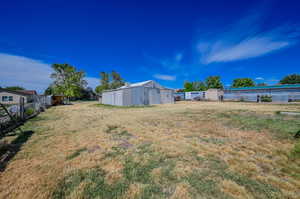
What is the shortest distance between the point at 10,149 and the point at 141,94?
45.1ft

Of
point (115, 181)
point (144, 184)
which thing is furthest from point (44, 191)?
point (144, 184)

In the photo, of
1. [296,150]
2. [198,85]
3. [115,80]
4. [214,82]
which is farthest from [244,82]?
[296,150]

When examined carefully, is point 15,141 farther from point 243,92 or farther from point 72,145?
point 243,92

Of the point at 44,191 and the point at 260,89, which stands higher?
the point at 260,89

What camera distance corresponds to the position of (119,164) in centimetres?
244

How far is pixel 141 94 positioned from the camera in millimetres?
16484

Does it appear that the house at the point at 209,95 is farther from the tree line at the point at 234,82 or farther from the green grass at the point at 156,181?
the green grass at the point at 156,181

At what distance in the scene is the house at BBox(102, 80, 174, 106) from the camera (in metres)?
15.3

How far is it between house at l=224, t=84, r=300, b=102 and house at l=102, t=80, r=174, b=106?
55.3ft

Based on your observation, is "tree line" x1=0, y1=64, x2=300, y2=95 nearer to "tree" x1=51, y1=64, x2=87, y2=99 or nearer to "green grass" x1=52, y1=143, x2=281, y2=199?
"tree" x1=51, y1=64, x2=87, y2=99

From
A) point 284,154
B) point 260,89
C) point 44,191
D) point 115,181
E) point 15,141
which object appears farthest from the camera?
point 260,89

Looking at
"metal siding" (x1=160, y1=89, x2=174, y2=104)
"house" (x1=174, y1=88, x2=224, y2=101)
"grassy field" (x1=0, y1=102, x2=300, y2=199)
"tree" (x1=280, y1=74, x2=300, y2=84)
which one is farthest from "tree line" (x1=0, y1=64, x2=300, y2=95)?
"grassy field" (x1=0, y1=102, x2=300, y2=199)

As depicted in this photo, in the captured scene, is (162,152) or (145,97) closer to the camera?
(162,152)

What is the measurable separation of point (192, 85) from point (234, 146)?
52157 mm
